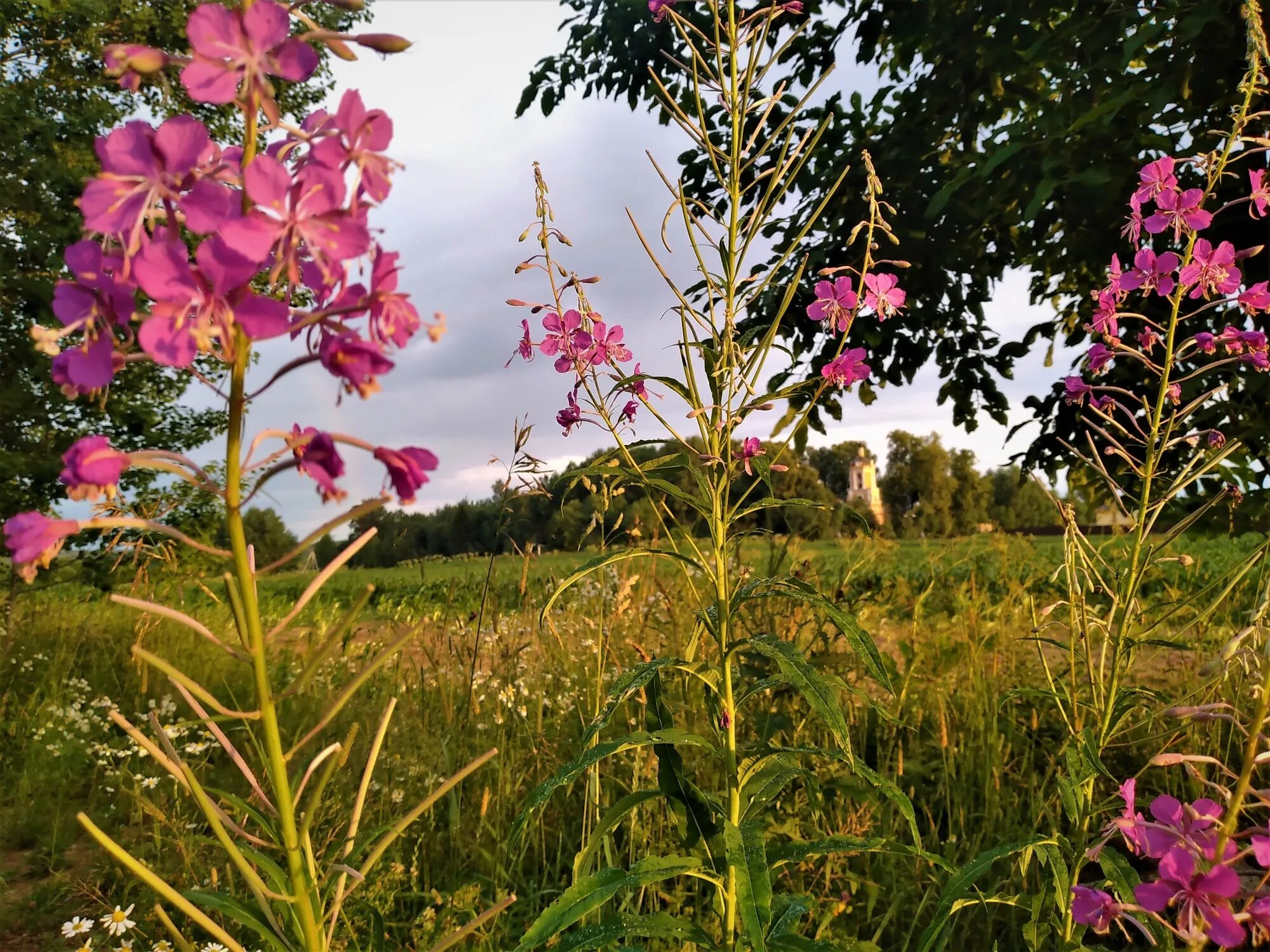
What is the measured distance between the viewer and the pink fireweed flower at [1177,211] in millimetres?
2205

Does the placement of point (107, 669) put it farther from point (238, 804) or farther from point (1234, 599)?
point (1234, 599)

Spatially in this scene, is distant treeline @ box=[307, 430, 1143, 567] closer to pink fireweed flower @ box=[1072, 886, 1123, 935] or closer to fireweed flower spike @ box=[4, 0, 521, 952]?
fireweed flower spike @ box=[4, 0, 521, 952]

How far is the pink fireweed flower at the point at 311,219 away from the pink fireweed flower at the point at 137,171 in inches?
3.3

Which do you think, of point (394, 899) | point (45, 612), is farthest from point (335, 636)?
point (45, 612)

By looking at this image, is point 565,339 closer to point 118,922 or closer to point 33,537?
point 33,537

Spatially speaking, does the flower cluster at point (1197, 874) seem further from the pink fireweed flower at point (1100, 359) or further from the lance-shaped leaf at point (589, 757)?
the pink fireweed flower at point (1100, 359)

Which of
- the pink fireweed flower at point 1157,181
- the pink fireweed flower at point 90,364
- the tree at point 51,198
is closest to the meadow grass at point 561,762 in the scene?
the pink fireweed flower at point 90,364

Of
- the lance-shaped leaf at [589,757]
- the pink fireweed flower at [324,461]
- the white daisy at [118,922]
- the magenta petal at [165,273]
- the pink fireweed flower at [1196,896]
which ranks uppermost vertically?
the magenta petal at [165,273]

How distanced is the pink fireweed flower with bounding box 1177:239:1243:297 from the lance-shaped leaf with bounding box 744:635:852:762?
59.6 inches

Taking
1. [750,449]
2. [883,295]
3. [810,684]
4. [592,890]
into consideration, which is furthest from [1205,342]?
[592,890]

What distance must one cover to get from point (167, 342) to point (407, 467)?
0.24 metres

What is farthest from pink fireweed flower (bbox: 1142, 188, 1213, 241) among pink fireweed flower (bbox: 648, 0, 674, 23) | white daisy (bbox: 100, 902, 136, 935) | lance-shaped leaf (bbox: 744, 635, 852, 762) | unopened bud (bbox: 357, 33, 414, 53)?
white daisy (bbox: 100, 902, 136, 935)

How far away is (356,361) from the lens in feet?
2.58

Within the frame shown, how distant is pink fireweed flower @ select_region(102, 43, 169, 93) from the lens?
0.81 meters
